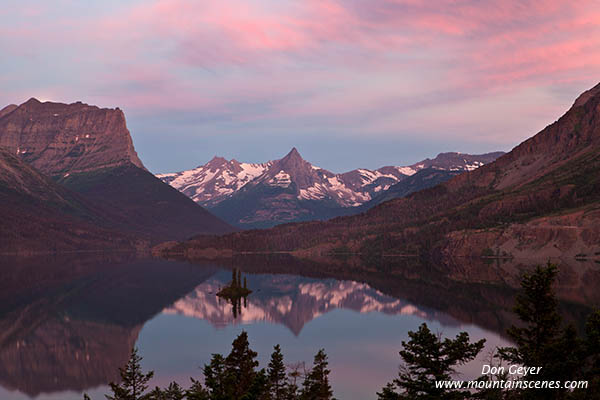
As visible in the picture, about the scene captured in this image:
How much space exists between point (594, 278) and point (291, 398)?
592 feet

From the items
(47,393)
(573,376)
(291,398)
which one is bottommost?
(47,393)

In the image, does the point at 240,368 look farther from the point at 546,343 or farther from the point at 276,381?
the point at 546,343

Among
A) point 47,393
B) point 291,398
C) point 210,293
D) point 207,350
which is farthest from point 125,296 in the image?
point 291,398

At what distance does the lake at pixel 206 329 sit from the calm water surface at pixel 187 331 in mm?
222

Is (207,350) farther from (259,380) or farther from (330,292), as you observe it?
(330,292)

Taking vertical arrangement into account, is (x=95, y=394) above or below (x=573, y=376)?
below

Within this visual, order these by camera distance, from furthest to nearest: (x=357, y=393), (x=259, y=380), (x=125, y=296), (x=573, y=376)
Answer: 1. (x=125, y=296)
2. (x=357, y=393)
3. (x=259, y=380)
4. (x=573, y=376)

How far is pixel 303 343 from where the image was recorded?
107250mm

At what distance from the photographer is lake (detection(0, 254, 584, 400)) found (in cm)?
8394

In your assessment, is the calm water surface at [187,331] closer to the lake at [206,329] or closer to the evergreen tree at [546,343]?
the lake at [206,329]

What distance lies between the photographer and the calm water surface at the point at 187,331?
8331 centimetres

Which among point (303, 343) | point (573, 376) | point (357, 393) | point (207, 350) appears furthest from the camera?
point (303, 343)

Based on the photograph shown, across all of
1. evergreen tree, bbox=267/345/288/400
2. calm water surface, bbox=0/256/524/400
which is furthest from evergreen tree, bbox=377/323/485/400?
calm water surface, bbox=0/256/524/400

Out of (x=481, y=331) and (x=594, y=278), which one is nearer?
(x=481, y=331)
